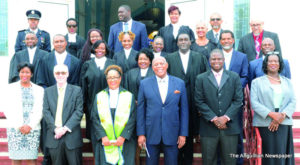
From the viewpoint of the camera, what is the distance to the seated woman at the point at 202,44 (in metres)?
5.82

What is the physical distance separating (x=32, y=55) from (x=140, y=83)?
82.8 inches

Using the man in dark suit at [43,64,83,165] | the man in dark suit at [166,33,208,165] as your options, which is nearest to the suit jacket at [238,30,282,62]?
the man in dark suit at [166,33,208,165]

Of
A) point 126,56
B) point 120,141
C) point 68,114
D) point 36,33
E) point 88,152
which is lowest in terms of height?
point 88,152

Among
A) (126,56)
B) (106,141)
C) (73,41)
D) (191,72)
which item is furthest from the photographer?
(73,41)

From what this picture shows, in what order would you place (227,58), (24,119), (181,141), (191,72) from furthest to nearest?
(227,58), (191,72), (24,119), (181,141)

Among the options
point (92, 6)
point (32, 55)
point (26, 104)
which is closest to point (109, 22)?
point (92, 6)

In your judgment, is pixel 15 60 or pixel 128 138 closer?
pixel 128 138

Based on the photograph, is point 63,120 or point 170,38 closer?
point 63,120

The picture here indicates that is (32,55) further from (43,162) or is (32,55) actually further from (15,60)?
(43,162)

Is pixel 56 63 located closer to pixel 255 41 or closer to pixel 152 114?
pixel 152 114

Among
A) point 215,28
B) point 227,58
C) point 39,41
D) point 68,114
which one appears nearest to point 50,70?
point 68,114

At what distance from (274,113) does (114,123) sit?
218cm

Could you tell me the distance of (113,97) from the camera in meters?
4.86

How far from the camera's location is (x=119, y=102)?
4805 mm
